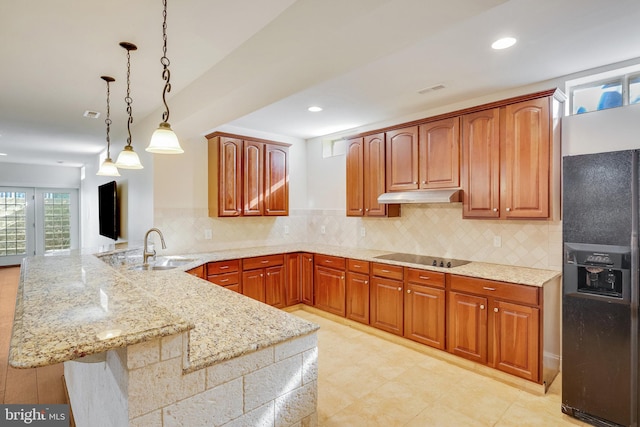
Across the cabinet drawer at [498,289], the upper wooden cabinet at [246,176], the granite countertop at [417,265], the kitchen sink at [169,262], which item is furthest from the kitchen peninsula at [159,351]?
the upper wooden cabinet at [246,176]

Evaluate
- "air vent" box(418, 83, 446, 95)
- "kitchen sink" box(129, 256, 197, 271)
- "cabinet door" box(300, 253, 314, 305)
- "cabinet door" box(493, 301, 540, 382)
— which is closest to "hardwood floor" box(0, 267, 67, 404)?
"kitchen sink" box(129, 256, 197, 271)

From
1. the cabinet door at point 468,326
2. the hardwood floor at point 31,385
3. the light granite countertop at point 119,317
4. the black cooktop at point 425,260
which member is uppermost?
the light granite countertop at point 119,317

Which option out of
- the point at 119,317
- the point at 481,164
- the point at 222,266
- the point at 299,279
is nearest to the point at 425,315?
the point at 481,164

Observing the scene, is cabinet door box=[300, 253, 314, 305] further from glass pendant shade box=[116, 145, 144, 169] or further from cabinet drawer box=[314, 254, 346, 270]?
glass pendant shade box=[116, 145, 144, 169]

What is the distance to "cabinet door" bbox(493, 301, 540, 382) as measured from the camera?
258cm

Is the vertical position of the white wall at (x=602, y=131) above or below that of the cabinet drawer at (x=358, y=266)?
above

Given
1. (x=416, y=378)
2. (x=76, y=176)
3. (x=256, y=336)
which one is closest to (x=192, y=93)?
(x=256, y=336)

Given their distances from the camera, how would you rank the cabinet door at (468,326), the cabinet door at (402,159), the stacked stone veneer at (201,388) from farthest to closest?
the cabinet door at (402,159), the cabinet door at (468,326), the stacked stone veneer at (201,388)

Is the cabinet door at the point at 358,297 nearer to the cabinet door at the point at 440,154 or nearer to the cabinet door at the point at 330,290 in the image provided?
the cabinet door at the point at 330,290

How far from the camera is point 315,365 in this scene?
1.43m

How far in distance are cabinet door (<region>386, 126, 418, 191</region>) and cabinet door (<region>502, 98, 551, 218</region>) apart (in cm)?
92

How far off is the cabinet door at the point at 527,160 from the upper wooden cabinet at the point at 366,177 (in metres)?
1.36

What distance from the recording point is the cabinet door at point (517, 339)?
2.58m

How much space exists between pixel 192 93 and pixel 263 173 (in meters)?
1.65
